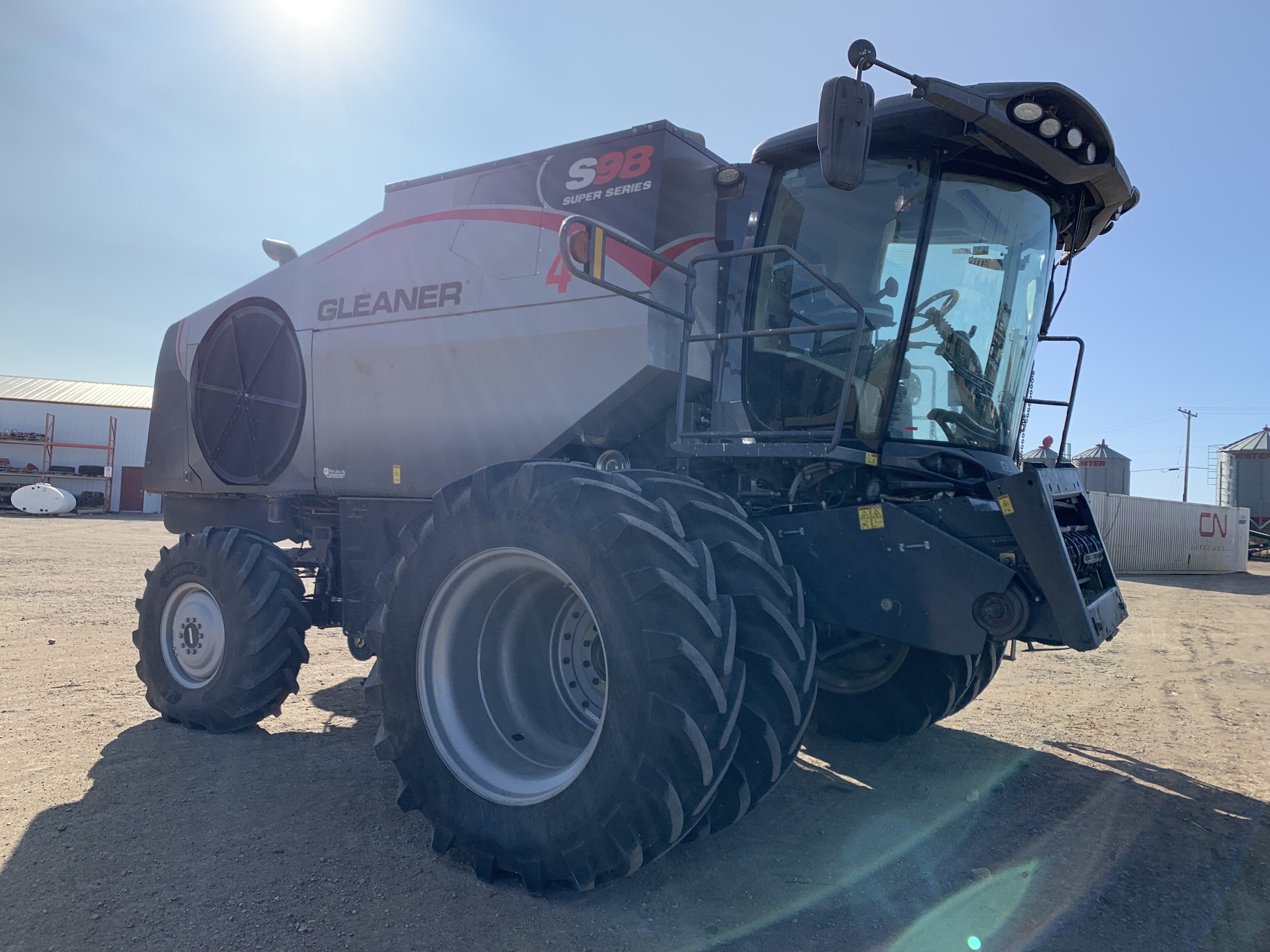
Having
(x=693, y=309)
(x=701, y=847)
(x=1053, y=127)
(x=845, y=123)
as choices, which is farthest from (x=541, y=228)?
(x=701, y=847)

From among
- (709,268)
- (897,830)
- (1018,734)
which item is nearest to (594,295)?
(709,268)

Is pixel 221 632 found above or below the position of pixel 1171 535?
below

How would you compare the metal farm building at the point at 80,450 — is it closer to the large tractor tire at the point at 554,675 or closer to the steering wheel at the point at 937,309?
the large tractor tire at the point at 554,675

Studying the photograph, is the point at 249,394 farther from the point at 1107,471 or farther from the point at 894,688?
the point at 1107,471

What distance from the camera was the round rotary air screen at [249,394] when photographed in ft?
17.7

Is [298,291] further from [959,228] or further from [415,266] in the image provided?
[959,228]

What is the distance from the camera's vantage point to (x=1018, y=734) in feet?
17.7

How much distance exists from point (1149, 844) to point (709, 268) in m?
3.26

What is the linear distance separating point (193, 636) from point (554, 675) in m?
2.89

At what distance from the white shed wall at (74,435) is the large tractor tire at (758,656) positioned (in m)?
39.7

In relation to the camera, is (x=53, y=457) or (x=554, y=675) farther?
(x=53, y=457)

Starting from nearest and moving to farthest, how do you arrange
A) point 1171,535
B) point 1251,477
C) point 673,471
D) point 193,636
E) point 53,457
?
point 673,471, point 193,636, point 1171,535, point 1251,477, point 53,457

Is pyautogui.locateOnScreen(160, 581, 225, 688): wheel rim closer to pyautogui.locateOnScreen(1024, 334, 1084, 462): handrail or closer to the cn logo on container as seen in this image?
pyautogui.locateOnScreen(1024, 334, 1084, 462): handrail

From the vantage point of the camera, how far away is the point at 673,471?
421cm
